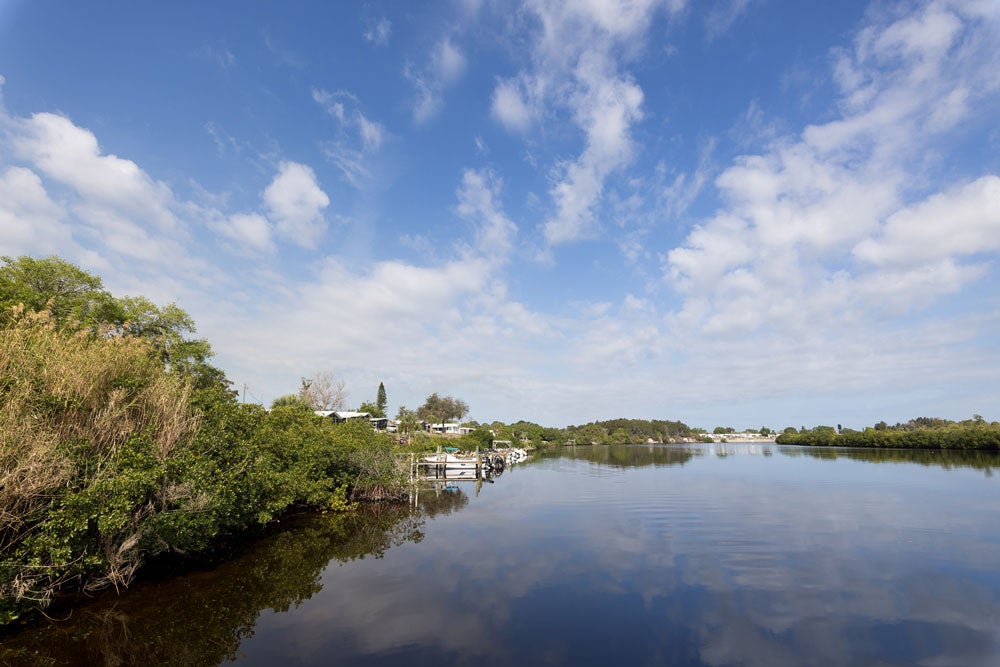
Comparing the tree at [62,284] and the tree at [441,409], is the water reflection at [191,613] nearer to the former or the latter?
the tree at [62,284]

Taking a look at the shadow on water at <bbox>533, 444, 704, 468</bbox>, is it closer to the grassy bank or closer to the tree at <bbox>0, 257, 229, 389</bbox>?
the grassy bank

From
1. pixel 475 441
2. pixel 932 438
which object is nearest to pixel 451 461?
pixel 475 441

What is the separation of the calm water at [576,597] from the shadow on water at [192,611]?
7 centimetres

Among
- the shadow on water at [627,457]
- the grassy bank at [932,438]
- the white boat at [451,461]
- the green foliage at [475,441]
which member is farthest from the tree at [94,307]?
the grassy bank at [932,438]

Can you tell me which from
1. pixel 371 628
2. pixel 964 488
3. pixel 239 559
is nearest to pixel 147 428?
pixel 239 559

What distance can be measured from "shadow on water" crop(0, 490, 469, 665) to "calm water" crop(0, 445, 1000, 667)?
66 mm

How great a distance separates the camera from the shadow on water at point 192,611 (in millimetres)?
11156

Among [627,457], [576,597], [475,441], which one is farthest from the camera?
[627,457]

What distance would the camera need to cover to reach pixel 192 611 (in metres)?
13.8

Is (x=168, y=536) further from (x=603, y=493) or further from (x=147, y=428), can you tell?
(x=603, y=493)

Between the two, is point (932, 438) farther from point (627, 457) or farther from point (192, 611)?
point (192, 611)

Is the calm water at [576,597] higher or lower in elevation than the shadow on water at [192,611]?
lower

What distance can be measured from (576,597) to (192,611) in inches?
468

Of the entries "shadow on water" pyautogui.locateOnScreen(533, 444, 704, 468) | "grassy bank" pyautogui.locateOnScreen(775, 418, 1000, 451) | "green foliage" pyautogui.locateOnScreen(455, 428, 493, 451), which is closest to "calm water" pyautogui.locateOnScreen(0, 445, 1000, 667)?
"green foliage" pyautogui.locateOnScreen(455, 428, 493, 451)
